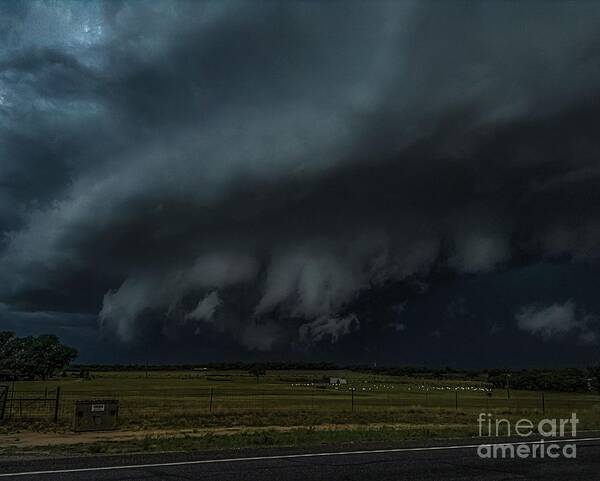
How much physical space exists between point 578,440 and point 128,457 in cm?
1410

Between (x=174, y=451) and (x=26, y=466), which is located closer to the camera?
(x=26, y=466)

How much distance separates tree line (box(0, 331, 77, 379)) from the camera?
174125mm

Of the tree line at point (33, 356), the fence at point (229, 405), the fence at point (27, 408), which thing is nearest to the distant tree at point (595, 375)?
the fence at point (229, 405)

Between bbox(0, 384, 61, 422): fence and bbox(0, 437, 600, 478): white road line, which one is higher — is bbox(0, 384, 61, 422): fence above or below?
below

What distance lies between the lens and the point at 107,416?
2794cm

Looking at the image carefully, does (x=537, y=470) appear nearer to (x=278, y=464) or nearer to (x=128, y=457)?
(x=278, y=464)

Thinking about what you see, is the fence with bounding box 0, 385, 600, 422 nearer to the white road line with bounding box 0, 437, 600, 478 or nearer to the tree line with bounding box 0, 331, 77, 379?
the white road line with bounding box 0, 437, 600, 478

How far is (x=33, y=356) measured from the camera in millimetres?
189250

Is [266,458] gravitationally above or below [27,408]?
above

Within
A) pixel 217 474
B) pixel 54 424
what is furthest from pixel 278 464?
pixel 54 424

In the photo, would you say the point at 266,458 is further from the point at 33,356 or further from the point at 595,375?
the point at 33,356

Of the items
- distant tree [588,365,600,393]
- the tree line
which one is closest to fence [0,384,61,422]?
distant tree [588,365,600,393]

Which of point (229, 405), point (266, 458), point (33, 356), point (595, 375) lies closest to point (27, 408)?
point (229, 405)

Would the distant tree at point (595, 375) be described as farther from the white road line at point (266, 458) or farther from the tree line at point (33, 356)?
the tree line at point (33, 356)
